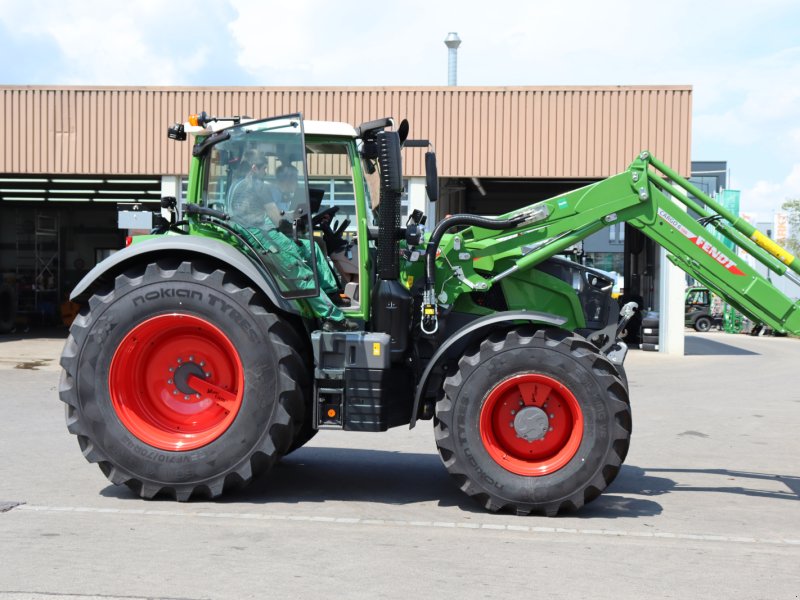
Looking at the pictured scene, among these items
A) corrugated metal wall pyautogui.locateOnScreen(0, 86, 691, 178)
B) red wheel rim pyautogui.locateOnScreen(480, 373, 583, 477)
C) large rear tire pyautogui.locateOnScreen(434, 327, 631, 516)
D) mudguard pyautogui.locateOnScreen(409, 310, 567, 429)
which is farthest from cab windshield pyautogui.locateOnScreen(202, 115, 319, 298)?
corrugated metal wall pyautogui.locateOnScreen(0, 86, 691, 178)

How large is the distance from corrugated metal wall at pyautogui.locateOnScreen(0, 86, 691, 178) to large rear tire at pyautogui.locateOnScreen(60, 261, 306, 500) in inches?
584

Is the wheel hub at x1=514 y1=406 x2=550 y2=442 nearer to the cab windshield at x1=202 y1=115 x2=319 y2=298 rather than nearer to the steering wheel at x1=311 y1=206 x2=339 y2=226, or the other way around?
the cab windshield at x1=202 y1=115 x2=319 y2=298

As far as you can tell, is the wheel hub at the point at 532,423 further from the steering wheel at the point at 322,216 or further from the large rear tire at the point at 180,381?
the steering wheel at the point at 322,216

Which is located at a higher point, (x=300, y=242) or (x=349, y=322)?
(x=300, y=242)

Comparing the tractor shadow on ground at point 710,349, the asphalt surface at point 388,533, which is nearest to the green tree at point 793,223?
the tractor shadow on ground at point 710,349

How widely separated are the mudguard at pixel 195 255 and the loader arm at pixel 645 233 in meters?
1.29

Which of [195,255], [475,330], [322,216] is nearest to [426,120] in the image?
[322,216]

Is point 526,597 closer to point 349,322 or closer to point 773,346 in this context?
point 349,322

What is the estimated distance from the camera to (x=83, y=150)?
2170 cm

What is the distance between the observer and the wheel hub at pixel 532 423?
6340 mm

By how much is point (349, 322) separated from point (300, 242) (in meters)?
0.70

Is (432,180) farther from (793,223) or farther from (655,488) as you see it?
(793,223)

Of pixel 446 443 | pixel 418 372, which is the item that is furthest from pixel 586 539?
pixel 418 372

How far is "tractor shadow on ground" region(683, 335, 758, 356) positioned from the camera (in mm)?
23138
